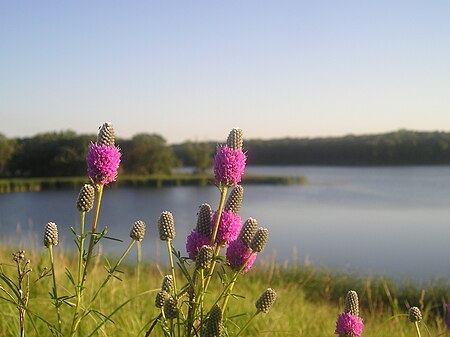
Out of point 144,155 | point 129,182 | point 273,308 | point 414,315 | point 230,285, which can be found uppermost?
point 144,155

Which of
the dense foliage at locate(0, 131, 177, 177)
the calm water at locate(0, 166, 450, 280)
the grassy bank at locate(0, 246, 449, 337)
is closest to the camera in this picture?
the grassy bank at locate(0, 246, 449, 337)

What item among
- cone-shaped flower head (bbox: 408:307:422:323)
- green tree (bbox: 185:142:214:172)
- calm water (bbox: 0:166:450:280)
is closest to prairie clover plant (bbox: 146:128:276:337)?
cone-shaped flower head (bbox: 408:307:422:323)

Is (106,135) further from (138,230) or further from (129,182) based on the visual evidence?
(129,182)

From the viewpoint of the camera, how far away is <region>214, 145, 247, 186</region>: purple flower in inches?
58.1

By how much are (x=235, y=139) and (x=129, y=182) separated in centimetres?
4742

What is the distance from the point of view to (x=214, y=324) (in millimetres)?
1400

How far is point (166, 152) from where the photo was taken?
2099 inches

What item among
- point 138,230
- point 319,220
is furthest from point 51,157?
point 138,230

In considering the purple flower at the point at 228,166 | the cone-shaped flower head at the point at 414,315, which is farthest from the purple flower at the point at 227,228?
the cone-shaped flower head at the point at 414,315

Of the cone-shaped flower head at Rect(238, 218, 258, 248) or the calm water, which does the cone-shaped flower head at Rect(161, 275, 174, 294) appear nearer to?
the cone-shaped flower head at Rect(238, 218, 258, 248)

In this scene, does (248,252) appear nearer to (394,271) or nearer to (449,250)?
(394,271)

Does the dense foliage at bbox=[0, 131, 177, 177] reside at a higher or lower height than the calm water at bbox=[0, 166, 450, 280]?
higher

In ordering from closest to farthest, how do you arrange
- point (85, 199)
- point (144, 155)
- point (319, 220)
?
1. point (85, 199)
2. point (319, 220)
3. point (144, 155)

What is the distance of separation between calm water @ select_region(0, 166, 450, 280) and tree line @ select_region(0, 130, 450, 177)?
5.71m
